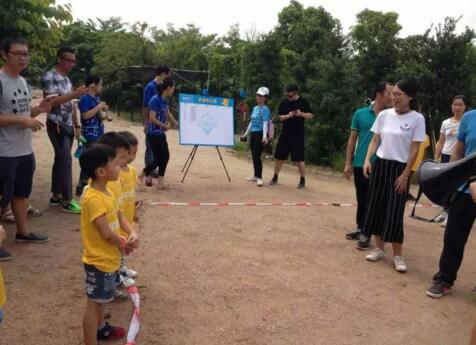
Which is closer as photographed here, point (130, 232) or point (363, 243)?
point (130, 232)

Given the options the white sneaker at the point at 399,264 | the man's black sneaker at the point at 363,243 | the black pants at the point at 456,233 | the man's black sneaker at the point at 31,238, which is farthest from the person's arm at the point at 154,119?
the black pants at the point at 456,233

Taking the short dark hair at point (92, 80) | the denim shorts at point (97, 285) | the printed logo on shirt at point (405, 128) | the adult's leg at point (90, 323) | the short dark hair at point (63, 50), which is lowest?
the adult's leg at point (90, 323)

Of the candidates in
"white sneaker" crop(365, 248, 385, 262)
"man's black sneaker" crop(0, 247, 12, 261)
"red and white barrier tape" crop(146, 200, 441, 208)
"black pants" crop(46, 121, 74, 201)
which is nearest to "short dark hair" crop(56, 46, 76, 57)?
"black pants" crop(46, 121, 74, 201)

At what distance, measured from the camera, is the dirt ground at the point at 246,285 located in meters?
3.20

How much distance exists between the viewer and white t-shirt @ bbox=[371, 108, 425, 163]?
4426 mm

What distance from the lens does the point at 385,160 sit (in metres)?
4.62

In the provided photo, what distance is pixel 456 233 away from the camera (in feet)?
13.2

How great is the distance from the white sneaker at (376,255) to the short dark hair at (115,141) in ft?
9.53

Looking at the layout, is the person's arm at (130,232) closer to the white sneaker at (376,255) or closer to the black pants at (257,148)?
the white sneaker at (376,255)

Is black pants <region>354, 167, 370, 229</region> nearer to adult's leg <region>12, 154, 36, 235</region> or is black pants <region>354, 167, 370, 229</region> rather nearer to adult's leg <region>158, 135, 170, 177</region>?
adult's leg <region>158, 135, 170, 177</region>

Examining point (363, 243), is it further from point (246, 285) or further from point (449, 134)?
point (449, 134)

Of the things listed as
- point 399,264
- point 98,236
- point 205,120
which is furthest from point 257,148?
point 98,236

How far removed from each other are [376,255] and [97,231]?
323cm

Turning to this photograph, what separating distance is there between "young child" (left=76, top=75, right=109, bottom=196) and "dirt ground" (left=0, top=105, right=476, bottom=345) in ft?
3.64
